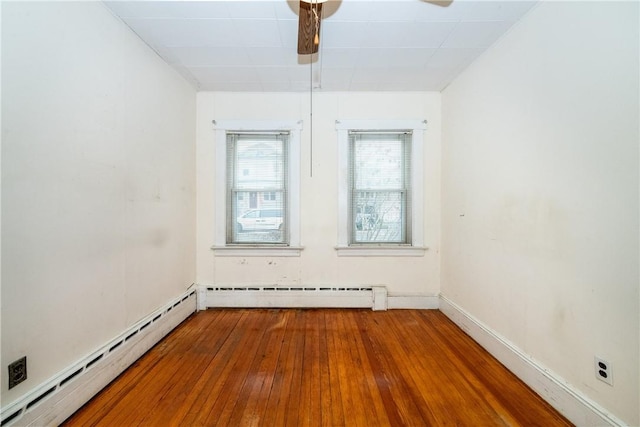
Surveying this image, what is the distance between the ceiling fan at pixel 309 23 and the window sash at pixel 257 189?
4.53 feet

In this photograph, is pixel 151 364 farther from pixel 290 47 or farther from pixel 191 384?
pixel 290 47

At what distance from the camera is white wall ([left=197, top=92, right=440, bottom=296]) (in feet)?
9.40

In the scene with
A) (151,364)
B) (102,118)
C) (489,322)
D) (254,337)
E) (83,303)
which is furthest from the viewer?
(254,337)

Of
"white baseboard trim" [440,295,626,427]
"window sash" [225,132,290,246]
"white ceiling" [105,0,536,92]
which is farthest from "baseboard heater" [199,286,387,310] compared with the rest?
"white ceiling" [105,0,536,92]

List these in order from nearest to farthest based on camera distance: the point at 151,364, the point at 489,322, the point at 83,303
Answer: the point at 83,303
the point at 151,364
the point at 489,322

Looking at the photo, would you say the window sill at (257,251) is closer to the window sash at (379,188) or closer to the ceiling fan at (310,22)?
the window sash at (379,188)

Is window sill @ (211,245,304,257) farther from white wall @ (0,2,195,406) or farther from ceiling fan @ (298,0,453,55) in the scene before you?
ceiling fan @ (298,0,453,55)

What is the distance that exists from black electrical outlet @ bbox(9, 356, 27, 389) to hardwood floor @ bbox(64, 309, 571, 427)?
0.41 meters

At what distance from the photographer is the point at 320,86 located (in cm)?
272

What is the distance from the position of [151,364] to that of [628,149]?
10.4 ft

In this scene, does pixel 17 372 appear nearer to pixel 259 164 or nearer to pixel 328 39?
pixel 259 164

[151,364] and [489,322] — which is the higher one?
[489,322]

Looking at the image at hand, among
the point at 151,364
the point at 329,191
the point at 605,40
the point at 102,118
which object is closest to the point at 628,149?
the point at 605,40

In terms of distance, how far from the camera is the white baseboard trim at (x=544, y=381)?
1.27 metres
